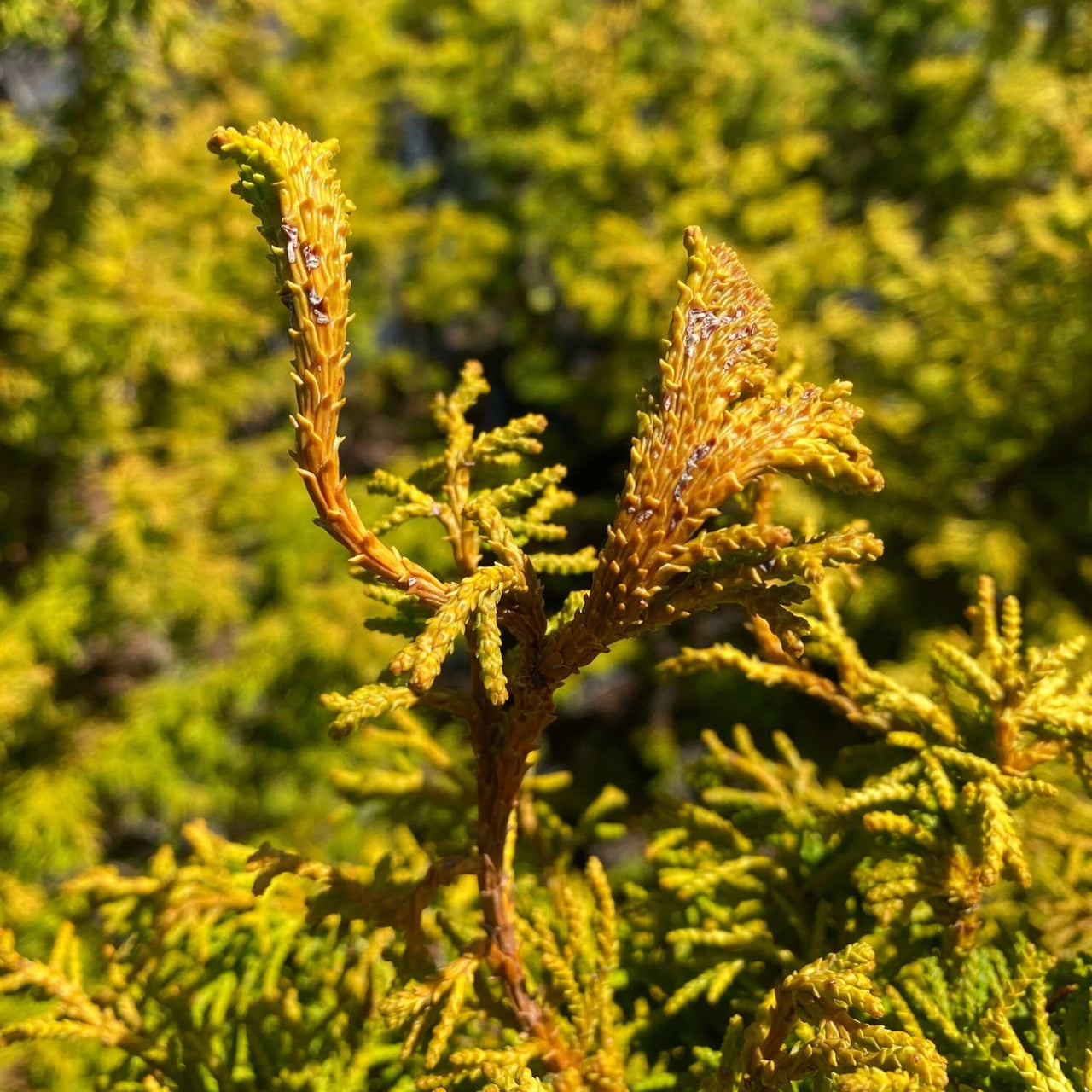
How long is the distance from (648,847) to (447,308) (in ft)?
14.4

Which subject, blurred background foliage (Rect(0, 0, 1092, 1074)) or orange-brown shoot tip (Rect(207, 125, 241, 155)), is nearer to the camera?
orange-brown shoot tip (Rect(207, 125, 241, 155))

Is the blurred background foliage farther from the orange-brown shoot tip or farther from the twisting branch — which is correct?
the orange-brown shoot tip

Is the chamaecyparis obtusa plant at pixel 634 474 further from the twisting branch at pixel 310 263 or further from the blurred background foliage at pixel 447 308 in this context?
the blurred background foliage at pixel 447 308

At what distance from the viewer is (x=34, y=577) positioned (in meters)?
3.04

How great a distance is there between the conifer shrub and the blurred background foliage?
0.35m

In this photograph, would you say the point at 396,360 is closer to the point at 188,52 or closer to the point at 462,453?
the point at 188,52

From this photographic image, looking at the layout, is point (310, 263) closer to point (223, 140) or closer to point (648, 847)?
point (223, 140)

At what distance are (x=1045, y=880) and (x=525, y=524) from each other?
38.4 inches

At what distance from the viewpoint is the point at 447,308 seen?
5109mm

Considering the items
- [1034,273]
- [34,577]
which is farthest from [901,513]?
[34,577]

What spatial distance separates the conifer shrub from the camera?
70cm

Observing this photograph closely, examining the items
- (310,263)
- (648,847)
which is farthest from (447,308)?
(310,263)

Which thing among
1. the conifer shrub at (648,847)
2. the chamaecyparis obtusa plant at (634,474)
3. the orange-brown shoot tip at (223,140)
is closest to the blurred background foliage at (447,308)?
the conifer shrub at (648,847)

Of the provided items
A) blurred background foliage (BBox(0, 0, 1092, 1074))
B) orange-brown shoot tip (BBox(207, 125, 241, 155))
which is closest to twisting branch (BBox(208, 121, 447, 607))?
orange-brown shoot tip (BBox(207, 125, 241, 155))
